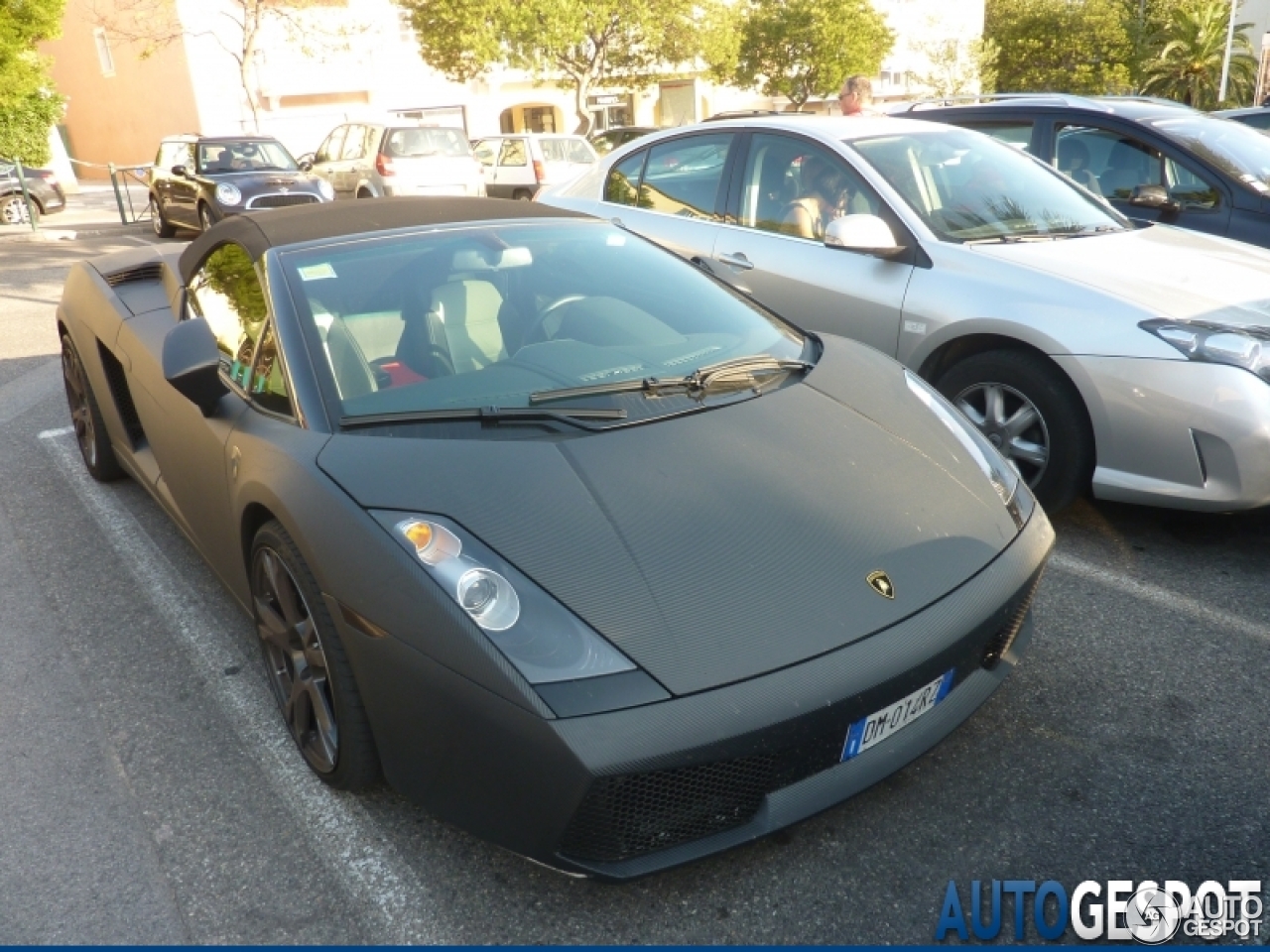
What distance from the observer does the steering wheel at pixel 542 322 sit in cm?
302

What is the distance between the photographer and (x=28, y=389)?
6.66 m

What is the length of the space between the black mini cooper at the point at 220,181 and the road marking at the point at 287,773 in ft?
36.3

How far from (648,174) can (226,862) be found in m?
4.32

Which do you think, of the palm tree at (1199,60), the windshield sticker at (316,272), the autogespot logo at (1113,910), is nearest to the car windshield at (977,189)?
the windshield sticker at (316,272)

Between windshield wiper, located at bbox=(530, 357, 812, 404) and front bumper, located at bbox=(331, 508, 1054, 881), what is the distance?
85cm

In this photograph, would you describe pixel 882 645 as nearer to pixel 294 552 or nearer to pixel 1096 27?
pixel 294 552

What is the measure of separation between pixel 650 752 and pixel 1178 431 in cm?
254

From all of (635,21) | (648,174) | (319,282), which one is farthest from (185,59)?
(319,282)

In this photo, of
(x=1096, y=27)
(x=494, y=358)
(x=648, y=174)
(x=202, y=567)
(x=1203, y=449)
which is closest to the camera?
(x=494, y=358)

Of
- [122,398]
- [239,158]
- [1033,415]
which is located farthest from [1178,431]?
[239,158]

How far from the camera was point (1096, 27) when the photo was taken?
1594 inches

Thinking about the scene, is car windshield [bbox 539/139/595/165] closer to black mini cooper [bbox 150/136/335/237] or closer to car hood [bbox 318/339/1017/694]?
black mini cooper [bbox 150/136/335/237]

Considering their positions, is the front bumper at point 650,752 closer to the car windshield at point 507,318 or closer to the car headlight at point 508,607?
the car headlight at point 508,607

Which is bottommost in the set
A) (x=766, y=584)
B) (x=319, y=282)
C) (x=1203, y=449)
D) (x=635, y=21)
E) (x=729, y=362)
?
(x=1203, y=449)
